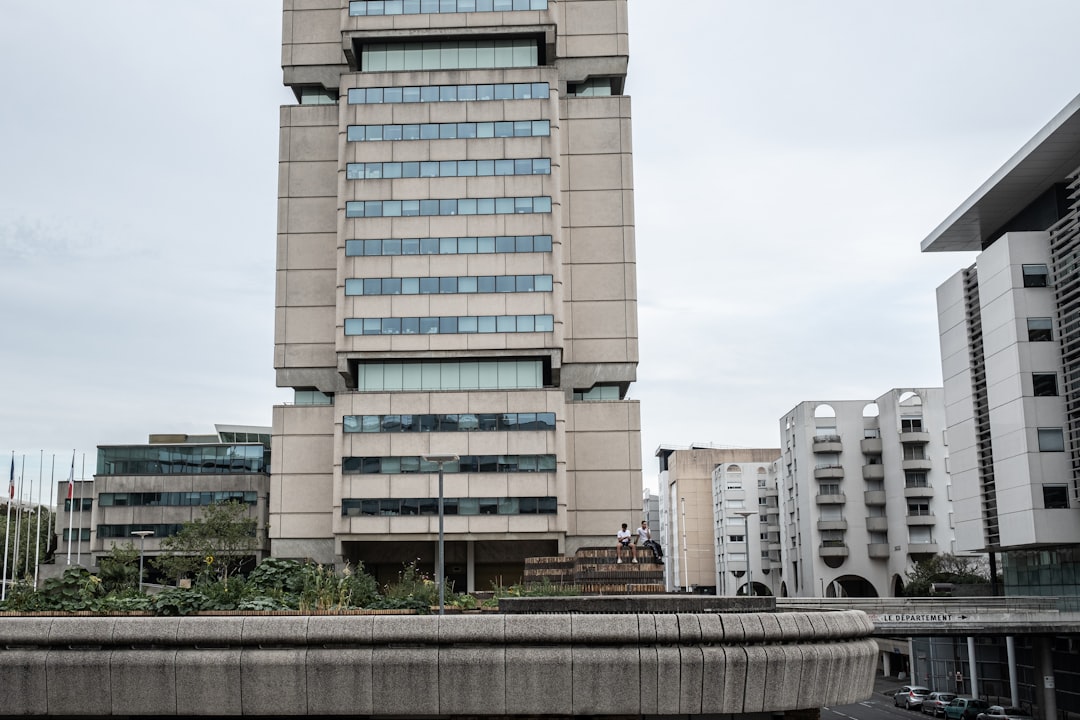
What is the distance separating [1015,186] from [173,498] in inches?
2422

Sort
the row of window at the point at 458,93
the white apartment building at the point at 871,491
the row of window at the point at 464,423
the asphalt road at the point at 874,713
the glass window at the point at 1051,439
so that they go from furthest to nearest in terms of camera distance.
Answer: the white apartment building at the point at 871,491 < the row of window at the point at 458,93 < the row of window at the point at 464,423 < the asphalt road at the point at 874,713 < the glass window at the point at 1051,439

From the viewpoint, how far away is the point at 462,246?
67.0 metres

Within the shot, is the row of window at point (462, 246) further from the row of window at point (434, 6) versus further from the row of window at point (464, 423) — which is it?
the row of window at point (434, 6)

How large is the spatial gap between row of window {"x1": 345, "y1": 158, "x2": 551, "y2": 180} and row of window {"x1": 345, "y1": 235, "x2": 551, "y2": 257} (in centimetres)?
403

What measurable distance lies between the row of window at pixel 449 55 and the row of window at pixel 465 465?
24.9 m

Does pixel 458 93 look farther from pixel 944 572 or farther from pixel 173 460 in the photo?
pixel 944 572

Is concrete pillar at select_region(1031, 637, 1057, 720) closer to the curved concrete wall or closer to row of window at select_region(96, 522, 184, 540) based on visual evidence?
the curved concrete wall

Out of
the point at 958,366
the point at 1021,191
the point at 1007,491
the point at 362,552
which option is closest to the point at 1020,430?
the point at 1007,491

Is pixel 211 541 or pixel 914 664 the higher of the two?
pixel 211 541

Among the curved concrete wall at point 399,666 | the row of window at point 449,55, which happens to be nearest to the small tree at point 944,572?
the row of window at point 449,55

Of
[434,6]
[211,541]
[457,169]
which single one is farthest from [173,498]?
[434,6]

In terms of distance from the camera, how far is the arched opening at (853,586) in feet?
353

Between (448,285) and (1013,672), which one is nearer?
(1013,672)

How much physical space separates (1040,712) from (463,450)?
110 feet
